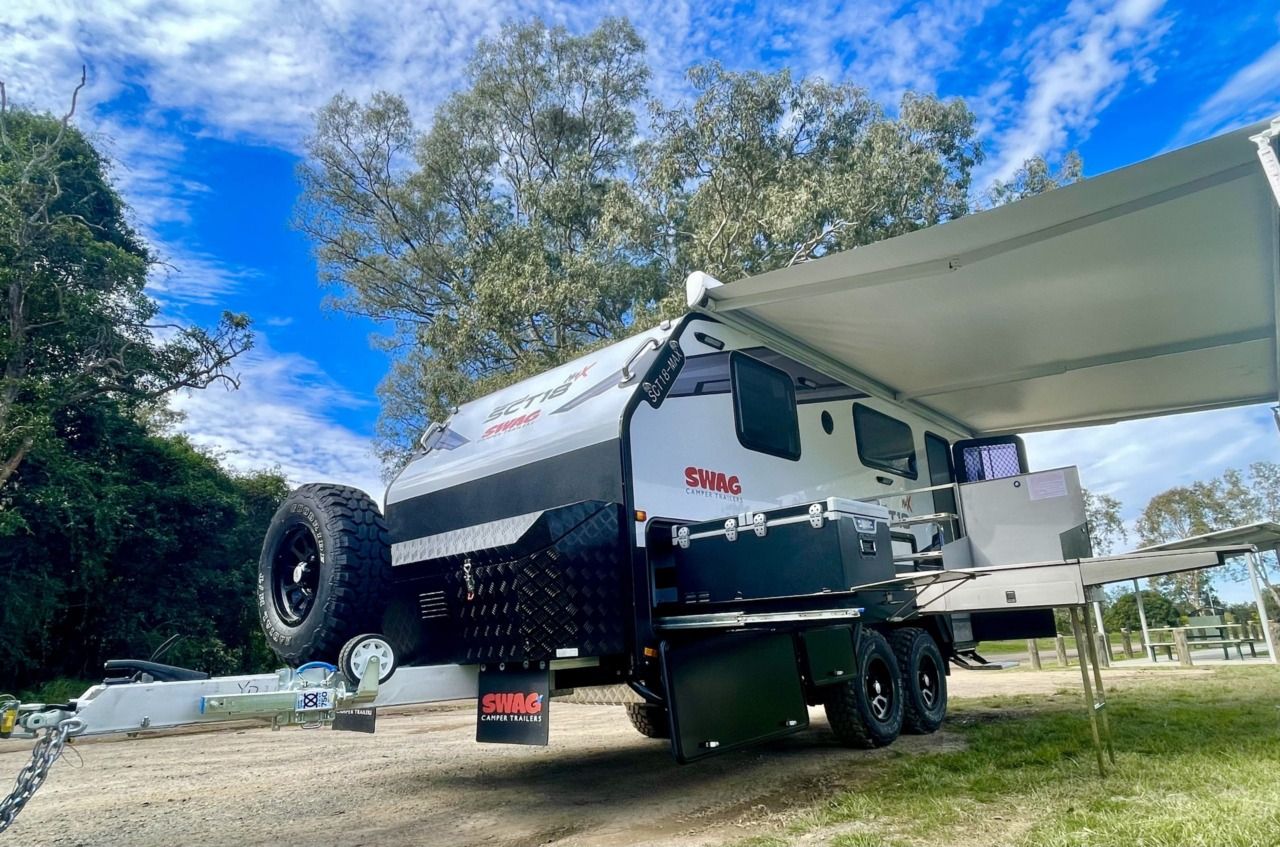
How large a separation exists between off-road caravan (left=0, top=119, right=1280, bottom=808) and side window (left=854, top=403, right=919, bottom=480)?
0.45 m

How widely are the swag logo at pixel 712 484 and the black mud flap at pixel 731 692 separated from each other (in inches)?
33.3

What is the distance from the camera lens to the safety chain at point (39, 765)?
2.50m

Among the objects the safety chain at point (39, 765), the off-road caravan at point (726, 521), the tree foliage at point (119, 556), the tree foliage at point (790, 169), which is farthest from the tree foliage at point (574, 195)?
the safety chain at point (39, 765)

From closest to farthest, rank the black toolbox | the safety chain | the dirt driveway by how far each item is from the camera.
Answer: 1. the safety chain
2. the black toolbox
3. the dirt driveway

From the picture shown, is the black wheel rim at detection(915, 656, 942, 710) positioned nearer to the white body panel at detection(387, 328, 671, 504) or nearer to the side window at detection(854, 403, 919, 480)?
the side window at detection(854, 403, 919, 480)

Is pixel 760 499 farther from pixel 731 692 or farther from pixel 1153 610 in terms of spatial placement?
→ pixel 1153 610

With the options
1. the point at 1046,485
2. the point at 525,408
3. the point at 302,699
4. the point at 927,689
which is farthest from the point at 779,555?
the point at 1046,485

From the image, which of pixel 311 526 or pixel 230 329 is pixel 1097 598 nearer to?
pixel 311 526

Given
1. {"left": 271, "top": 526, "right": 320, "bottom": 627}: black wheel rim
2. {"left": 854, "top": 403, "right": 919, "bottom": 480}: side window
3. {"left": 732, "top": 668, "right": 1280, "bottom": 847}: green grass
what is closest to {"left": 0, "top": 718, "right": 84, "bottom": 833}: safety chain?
{"left": 271, "top": 526, "right": 320, "bottom": 627}: black wheel rim

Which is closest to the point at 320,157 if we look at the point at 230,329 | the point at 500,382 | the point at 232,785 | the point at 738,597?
the point at 230,329

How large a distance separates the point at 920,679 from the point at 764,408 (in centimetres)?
254

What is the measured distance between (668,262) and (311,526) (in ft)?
50.9

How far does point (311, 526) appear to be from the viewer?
4.22 metres

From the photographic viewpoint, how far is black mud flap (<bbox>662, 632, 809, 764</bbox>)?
12.8ft
